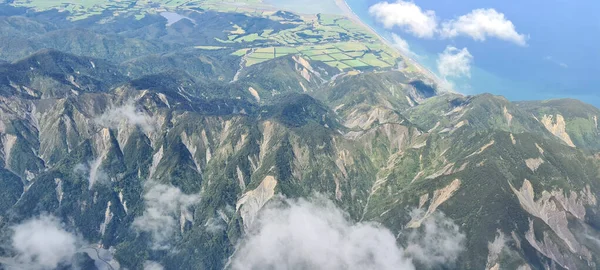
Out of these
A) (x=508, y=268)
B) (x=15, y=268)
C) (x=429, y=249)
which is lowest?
(x=15, y=268)

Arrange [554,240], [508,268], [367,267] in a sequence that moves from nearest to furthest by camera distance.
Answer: [508,268] < [554,240] < [367,267]

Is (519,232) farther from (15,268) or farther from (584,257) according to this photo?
(15,268)

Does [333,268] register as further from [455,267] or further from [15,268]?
[15,268]

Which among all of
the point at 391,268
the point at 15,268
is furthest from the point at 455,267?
the point at 15,268

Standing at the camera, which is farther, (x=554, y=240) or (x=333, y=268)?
(x=333, y=268)

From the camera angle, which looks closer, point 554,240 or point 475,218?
point 554,240

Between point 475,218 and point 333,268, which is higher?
point 475,218

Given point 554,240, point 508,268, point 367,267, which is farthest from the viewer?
point 367,267

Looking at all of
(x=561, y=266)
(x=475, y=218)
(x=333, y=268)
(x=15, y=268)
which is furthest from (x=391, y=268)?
(x=15, y=268)

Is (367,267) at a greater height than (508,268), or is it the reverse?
(508,268)
